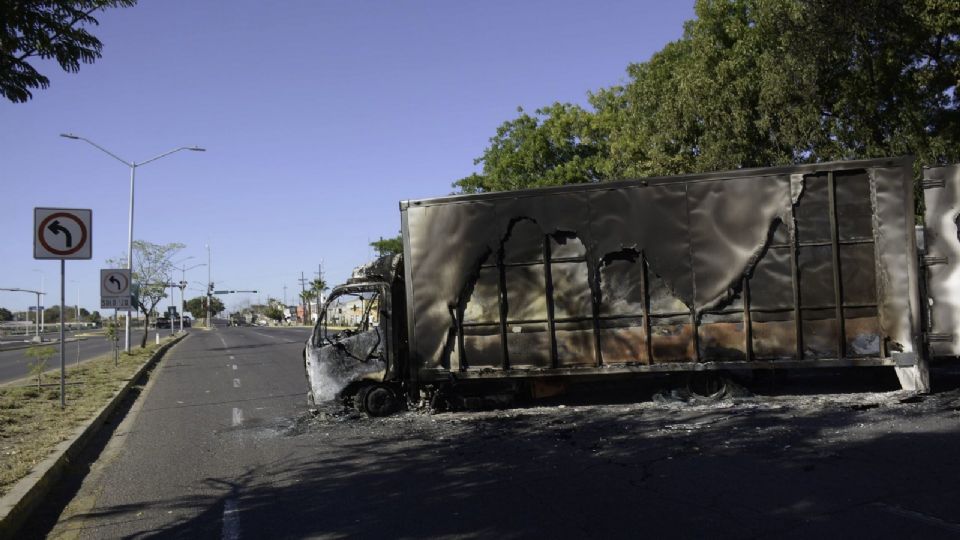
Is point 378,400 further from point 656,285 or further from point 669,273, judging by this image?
point 669,273

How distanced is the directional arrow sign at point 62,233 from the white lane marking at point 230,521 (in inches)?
→ 288

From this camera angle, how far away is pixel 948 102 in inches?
695

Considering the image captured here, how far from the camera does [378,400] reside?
11391 millimetres

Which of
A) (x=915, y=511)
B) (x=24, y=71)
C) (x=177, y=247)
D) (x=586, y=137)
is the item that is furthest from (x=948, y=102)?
(x=177, y=247)

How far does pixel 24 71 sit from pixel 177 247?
130 ft

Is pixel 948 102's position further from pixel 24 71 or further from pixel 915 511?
pixel 24 71

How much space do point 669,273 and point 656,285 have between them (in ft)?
0.78

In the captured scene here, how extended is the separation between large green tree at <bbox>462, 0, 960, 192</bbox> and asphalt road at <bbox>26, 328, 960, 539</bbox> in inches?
369

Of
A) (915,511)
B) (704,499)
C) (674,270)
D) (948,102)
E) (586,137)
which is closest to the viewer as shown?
(915,511)

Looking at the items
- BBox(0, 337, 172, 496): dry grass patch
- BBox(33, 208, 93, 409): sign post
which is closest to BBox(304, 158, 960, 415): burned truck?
BBox(0, 337, 172, 496): dry grass patch

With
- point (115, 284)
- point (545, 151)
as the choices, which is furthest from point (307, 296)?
point (115, 284)

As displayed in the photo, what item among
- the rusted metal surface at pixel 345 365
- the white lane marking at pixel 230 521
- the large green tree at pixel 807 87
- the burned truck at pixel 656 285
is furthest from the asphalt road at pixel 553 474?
the large green tree at pixel 807 87

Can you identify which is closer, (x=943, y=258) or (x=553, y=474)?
(x=553, y=474)

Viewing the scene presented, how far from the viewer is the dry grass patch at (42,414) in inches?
338
